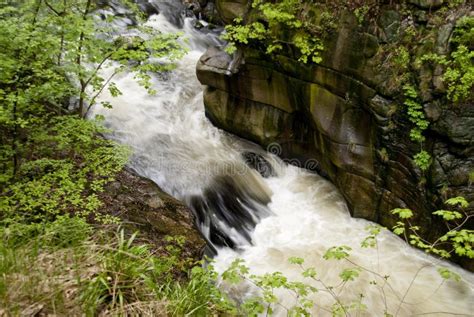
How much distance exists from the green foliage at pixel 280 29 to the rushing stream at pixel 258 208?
2805 mm

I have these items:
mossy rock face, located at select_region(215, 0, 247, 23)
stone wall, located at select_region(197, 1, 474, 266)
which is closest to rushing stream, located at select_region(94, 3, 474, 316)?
stone wall, located at select_region(197, 1, 474, 266)

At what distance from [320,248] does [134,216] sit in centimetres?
354

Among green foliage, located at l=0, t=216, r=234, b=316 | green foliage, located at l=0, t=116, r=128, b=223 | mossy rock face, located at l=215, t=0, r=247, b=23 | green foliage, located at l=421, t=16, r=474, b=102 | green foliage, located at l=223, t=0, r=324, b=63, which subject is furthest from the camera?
mossy rock face, located at l=215, t=0, r=247, b=23

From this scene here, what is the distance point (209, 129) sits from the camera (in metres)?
9.95

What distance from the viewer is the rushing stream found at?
5840 mm

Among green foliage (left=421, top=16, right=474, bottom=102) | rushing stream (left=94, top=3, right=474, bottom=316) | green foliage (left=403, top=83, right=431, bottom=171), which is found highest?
green foliage (left=421, top=16, right=474, bottom=102)

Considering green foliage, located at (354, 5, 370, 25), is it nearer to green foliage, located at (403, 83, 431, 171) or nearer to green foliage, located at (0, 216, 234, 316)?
green foliage, located at (403, 83, 431, 171)

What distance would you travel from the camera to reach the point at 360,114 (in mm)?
7008

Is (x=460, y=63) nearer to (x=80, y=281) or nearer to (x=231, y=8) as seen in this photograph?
(x=231, y=8)

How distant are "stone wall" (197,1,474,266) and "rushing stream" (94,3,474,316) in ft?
2.07

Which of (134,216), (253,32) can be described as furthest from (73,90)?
(253,32)

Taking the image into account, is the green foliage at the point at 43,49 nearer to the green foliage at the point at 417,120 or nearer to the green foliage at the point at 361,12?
the green foliage at the point at 361,12

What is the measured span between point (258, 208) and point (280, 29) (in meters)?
3.93

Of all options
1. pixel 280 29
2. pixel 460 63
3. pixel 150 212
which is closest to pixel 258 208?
pixel 150 212
